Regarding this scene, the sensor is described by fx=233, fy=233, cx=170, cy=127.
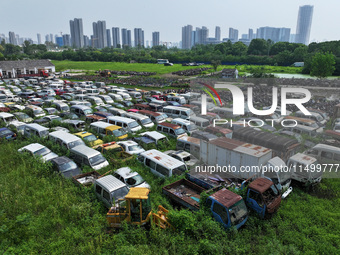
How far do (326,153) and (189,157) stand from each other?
6783 millimetres

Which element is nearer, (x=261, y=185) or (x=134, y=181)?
(x=261, y=185)

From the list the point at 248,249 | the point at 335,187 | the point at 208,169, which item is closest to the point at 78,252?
the point at 248,249

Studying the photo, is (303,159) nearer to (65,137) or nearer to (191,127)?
(191,127)

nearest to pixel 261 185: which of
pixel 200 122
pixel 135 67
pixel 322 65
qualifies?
pixel 200 122

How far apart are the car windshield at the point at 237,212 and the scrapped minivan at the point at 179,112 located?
11.0 metres

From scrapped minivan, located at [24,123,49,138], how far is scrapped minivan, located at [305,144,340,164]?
1505 cm

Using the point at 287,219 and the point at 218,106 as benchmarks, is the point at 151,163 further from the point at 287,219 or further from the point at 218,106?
the point at 218,106

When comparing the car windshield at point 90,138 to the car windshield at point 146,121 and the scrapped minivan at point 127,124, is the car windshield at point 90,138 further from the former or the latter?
the car windshield at point 146,121

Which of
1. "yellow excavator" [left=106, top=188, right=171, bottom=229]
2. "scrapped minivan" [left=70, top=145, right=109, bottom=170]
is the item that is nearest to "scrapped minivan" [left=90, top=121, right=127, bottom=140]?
"scrapped minivan" [left=70, top=145, right=109, bottom=170]

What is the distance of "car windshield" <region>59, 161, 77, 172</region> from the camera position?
409 inches

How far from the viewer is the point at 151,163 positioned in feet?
35.2

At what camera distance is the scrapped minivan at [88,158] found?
10.8 meters

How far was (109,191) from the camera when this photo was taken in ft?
26.2

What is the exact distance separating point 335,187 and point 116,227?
9332mm
